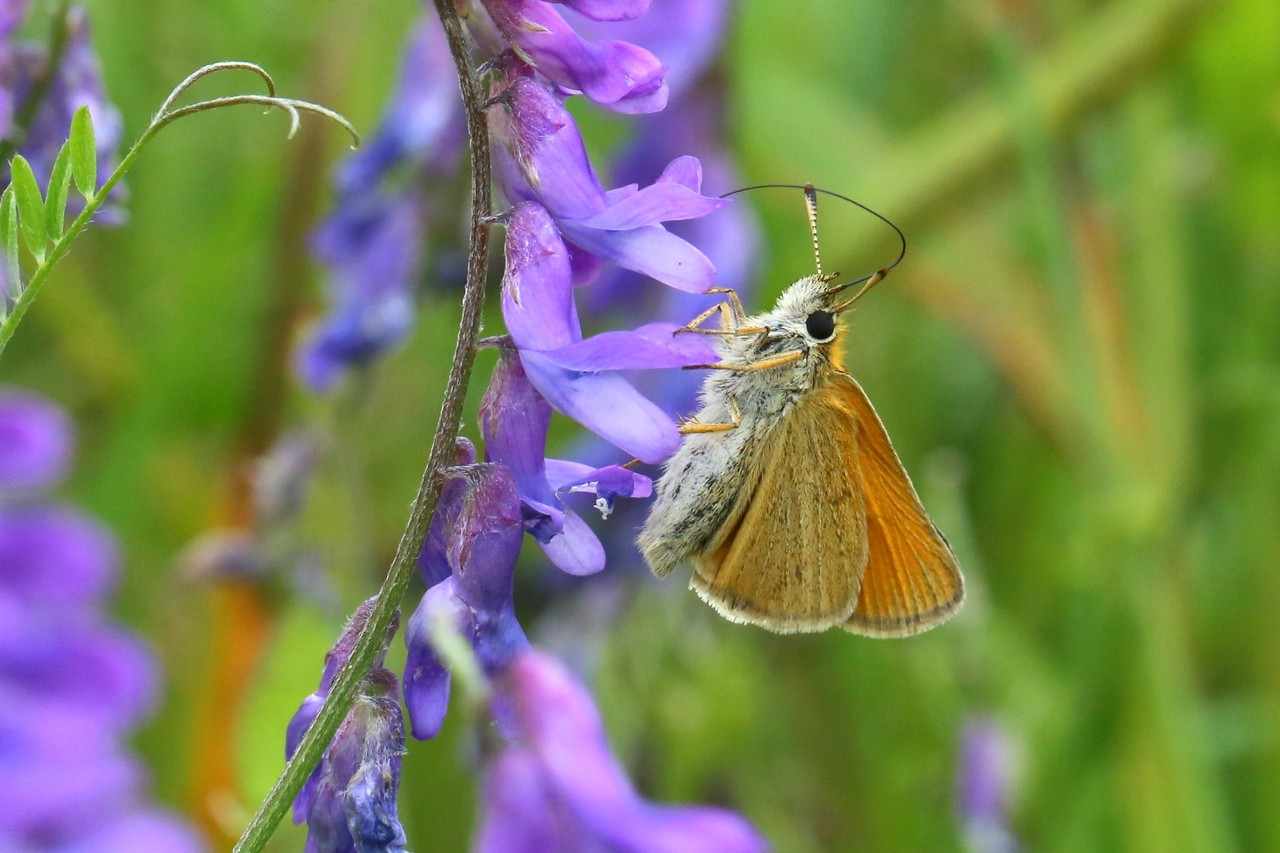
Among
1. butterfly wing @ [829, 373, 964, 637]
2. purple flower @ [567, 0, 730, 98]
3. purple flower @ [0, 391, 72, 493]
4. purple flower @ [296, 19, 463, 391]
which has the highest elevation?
purple flower @ [567, 0, 730, 98]

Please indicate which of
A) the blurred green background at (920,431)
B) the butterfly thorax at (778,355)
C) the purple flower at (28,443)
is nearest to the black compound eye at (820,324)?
the butterfly thorax at (778,355)

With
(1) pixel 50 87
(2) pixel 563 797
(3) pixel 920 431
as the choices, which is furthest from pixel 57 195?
(3) pixel 920 431

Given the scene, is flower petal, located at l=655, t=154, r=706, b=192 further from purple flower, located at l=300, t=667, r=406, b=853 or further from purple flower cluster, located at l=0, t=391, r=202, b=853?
purple flower cluster, located at l=0, t=391, r=202, b=853

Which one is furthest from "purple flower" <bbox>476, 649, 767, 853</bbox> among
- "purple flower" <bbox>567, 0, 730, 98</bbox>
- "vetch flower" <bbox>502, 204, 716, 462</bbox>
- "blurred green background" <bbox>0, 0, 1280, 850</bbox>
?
"purple flower" <bbox>567, 0, 730, 98</bbox>

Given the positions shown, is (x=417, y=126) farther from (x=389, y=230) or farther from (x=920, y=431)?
(x=920, y=431)

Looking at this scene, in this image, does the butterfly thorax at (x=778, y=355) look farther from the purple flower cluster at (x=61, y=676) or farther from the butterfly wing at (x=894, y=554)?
the purple flower cluster at (x=61, y=676)

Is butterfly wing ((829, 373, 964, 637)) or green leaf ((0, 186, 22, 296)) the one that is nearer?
green leaf ((0, 186, 22, 296))

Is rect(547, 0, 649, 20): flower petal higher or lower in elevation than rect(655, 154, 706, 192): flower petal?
higher
